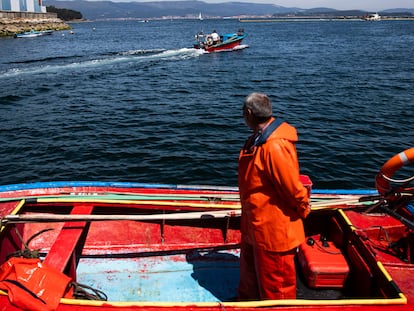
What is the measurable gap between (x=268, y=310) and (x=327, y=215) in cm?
248

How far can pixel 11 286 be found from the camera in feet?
12.0

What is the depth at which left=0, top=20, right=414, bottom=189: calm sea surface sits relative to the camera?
13.5m

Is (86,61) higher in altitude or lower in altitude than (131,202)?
higher

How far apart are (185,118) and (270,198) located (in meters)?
15.9

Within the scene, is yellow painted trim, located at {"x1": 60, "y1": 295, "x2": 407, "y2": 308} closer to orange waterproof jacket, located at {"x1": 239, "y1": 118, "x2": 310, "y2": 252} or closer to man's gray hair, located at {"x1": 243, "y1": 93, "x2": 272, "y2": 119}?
orange waterproof jacket, located at {"x1": 239, "y1": 118, "x2": 310, "y2": 252}

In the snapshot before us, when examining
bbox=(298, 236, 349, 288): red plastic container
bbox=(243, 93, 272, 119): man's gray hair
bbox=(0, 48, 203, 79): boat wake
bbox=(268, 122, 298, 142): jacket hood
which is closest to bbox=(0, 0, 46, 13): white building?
bbox=(0, 48, 203, 79): boat wake

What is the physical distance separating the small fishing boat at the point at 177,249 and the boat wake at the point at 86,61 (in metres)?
27.6

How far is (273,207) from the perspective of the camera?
11.4ft

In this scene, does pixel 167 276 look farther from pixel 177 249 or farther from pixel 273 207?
pixel 273 207

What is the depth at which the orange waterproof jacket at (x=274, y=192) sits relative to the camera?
3.24 m

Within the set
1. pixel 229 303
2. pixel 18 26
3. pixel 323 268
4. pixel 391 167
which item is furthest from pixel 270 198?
pixel 18 26

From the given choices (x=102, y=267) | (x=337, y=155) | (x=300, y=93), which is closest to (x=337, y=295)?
(x=102, y=267)

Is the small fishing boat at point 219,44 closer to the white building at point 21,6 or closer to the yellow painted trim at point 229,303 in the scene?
the yellow painted trim at point 229,303

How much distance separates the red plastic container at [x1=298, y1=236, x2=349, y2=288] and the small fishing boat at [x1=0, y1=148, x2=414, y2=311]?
0.05 feet
